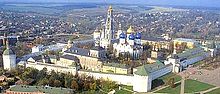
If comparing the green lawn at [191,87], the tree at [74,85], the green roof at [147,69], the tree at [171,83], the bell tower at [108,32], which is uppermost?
the bell tower at [108,32]

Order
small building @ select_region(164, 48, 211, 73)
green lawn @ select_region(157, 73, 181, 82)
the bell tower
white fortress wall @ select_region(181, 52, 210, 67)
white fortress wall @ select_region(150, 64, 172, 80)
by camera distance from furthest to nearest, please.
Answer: the bell tower, white fortress wall @ select_region(181, 52, 210, 67), small building @ select_region(164, 48, 211, 73), green lawn @ select_region(157, 73, 181, 82), white fortress wall @ select_region(150, 64, 172, 80)

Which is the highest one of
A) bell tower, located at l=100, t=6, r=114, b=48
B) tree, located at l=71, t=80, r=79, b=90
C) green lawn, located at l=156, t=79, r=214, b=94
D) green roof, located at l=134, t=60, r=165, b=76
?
bell tower, located at l=100, t=6, r=114, b=48

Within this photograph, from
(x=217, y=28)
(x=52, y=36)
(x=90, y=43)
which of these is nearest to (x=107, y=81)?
(x=90, y=43)

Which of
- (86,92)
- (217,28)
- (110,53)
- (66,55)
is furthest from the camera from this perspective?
(217,28)

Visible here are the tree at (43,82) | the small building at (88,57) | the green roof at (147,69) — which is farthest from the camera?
the small building at (88,57)

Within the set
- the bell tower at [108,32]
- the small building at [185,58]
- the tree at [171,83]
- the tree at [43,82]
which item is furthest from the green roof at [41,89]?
the bell tower at [108,32]

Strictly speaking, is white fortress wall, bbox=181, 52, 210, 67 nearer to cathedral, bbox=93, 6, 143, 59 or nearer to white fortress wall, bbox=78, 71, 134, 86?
cathedral, bbox=93, 6, 143, 59

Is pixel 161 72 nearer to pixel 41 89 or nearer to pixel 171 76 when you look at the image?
pixel 171 76

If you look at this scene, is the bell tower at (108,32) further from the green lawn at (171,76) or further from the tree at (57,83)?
the tree at (57,83)

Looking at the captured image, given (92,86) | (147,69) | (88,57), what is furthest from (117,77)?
(88,57)

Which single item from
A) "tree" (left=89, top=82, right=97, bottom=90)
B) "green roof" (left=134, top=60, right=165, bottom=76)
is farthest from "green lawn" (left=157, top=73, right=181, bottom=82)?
"tree" (left=89, top=82, right=97, bottom=90)

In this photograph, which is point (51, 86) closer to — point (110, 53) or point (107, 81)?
point (107, 81)
